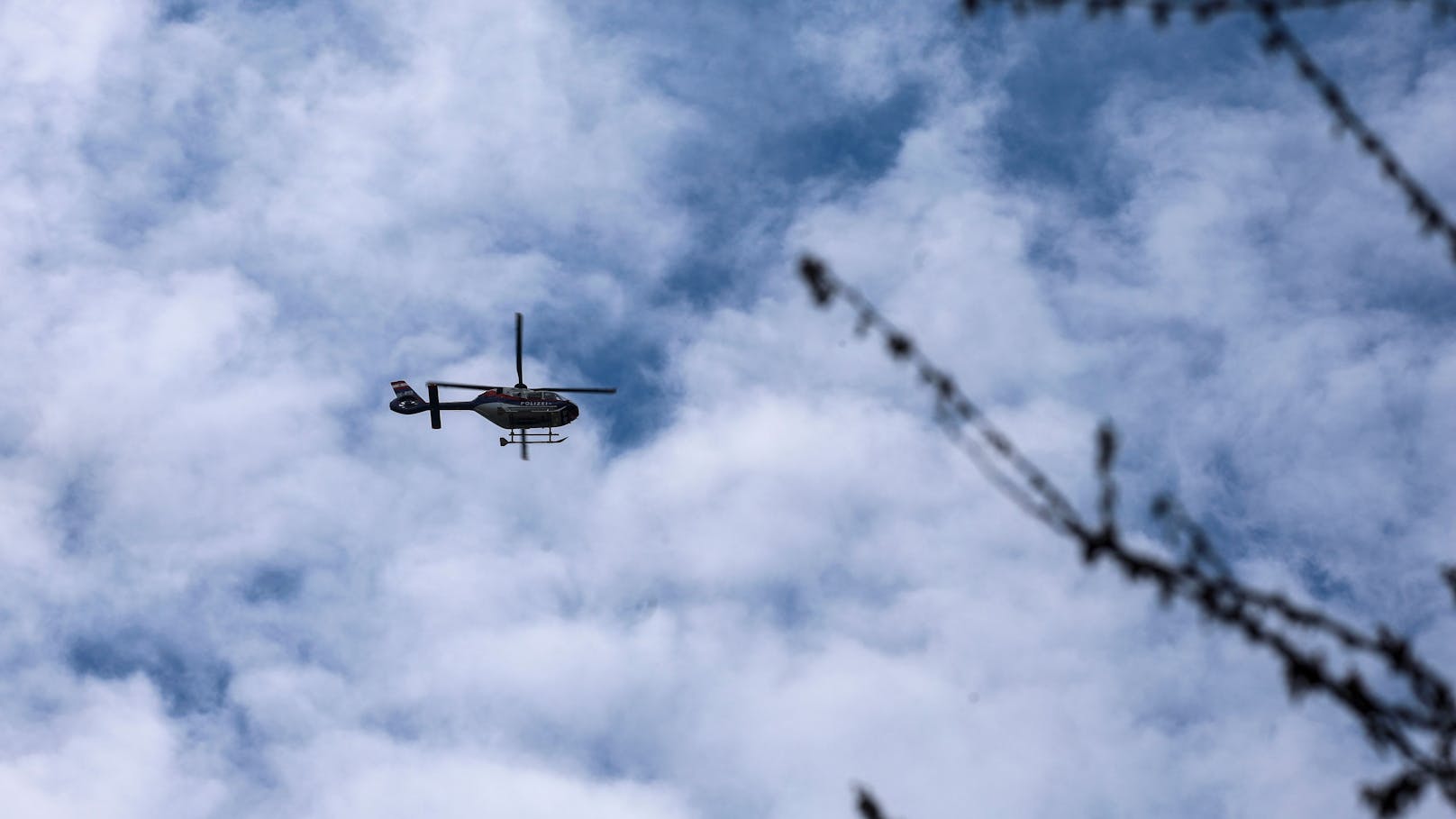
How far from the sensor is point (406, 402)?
74.6 metres

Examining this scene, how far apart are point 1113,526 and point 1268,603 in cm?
91

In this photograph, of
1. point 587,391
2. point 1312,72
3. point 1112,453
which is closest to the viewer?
point 1112,453

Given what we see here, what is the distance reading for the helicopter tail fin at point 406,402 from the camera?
73.2 metres

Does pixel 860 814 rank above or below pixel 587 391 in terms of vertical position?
below

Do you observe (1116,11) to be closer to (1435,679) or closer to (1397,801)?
(1435,679)

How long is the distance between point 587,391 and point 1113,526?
61510mm

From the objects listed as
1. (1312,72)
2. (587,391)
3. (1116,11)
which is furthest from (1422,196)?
(587,391)

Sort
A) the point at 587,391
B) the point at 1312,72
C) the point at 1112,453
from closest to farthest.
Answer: the point at 1112,453 < the point at 1312,72 < the point at 587,391

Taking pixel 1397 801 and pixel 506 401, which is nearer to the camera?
pixel 1397 801

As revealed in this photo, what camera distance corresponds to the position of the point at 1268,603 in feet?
24.5

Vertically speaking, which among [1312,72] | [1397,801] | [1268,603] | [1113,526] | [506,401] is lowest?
[1397,801]

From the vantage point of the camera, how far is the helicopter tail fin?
73250 millimetres

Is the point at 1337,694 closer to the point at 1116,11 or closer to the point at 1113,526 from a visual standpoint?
the point at 1113,526

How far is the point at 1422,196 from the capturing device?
7.80 metres
